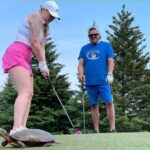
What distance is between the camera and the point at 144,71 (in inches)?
1389

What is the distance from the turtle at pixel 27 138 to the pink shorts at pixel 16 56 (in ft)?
2.39

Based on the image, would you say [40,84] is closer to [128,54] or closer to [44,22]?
[128,54]

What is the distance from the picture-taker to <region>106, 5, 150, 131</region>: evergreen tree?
3375 cm

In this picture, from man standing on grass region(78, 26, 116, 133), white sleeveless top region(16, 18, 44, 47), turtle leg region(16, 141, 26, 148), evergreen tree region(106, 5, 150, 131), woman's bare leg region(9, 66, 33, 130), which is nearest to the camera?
turtle leg region(16, 141, 26, 148)

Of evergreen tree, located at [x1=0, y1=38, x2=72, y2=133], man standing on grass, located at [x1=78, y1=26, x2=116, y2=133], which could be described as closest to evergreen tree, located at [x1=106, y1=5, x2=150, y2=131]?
evergreen tree, located at [x1=0, y1=38, x2=72, y2=133]

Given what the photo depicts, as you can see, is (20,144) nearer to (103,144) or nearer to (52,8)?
(103,144)

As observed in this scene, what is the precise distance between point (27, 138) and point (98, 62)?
404 cm

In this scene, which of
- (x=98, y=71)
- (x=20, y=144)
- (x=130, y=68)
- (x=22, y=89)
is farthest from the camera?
(x=130, y=68)

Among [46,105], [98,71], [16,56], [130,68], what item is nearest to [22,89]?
[16,56]

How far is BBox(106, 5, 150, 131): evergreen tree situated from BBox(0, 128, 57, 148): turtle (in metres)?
27.5

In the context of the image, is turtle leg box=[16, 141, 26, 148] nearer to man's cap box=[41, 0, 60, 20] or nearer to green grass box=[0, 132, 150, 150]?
green grass box=[0, 132, 150, 150]

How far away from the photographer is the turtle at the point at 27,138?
4.92 m

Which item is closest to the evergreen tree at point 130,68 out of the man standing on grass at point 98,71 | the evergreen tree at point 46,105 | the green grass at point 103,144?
the evergreen tree at point 46,105

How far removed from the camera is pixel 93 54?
350 inches
